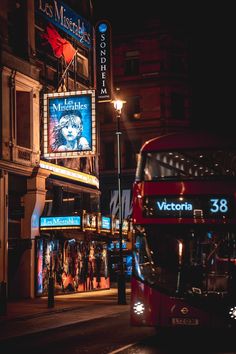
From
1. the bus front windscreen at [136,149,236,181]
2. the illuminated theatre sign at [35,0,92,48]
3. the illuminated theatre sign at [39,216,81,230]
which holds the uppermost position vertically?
the illuminated theatre sign at [35,0,92,48]

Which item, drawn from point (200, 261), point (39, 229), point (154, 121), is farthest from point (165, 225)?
point (154, 121)

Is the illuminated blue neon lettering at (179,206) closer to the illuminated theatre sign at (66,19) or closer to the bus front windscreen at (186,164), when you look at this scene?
the bus front windscreen at (186,164)

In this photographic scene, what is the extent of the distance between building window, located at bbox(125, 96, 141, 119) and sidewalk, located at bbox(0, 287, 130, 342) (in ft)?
91.5

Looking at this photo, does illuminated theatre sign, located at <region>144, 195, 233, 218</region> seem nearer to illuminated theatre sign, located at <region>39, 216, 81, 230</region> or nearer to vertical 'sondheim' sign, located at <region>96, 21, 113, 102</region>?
illuminated theatre sign, located at <region>39, 216, 81, 230</region>

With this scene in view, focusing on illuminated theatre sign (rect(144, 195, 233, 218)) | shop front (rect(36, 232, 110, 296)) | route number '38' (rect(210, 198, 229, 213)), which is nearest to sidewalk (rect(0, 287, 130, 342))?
shop front (rect(36, 232, 110, 296))

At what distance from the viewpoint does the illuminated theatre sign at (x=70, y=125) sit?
29344 mm

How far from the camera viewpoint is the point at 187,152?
47.4ft

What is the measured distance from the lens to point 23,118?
29.4 m

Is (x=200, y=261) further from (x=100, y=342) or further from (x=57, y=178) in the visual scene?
(x=57, y=178)

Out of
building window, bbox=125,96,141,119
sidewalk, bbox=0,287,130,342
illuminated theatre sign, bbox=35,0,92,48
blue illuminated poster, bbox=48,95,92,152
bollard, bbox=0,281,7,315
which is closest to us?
sidewalk, bbox=0,287,130,342

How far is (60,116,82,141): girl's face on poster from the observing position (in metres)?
29.3

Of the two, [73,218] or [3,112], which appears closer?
[3,112]

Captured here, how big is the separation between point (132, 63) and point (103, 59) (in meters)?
22.3

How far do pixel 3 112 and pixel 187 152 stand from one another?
14.5 m
